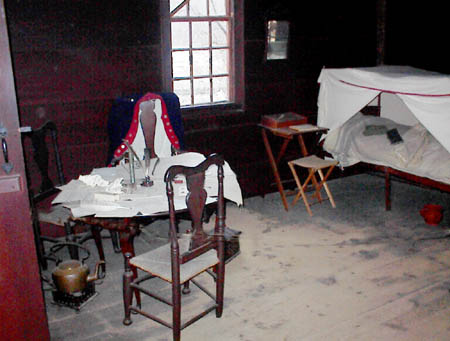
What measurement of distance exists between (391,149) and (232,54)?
1762 millimetres

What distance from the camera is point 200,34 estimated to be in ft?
16.1

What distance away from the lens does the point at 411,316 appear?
124 inches

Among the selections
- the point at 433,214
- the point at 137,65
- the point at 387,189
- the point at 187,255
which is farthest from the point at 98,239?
the point at 433,214

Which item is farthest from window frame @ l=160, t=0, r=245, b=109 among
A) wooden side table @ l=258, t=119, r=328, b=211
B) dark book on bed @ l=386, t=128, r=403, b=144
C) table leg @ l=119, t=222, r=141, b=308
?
table leg @ l=119, t=222, r=141, b=308

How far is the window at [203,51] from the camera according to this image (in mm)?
4777

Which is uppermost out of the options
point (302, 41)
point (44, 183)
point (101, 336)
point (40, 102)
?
point (302, 41)

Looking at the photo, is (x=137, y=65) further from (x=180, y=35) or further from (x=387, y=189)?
(x=387, y=189)

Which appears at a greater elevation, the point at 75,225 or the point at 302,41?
the point at 302,41

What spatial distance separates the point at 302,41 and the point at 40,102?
2.71 m

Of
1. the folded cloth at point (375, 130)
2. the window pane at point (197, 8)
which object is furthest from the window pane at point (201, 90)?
the folded cloth at point (375, 130)

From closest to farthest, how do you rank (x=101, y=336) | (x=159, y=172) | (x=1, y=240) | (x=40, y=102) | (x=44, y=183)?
(x=1, y=240)
(x=101, y=336)
(x=159, y=172)
(x=44, y=183)
(x=40, y=102)

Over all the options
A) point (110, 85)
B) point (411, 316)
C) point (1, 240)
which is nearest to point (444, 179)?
point (411, 316)

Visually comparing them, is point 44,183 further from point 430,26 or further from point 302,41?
point 430,26

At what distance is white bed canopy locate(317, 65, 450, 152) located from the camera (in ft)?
13.9
